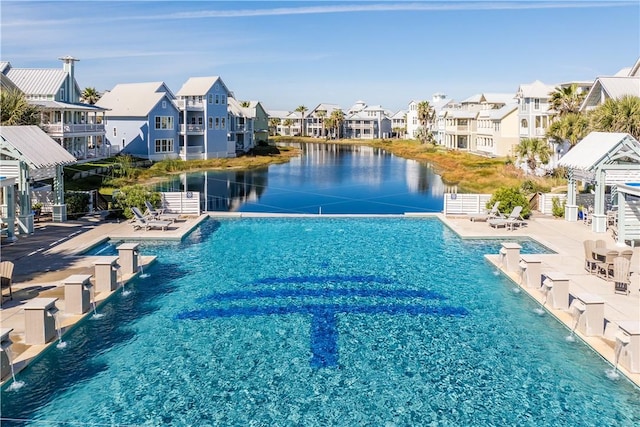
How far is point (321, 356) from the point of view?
1199 centimetres

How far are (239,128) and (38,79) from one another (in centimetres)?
3293

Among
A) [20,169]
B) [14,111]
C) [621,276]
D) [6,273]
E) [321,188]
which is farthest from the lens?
[321,188]

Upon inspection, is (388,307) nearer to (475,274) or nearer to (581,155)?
(475,274)

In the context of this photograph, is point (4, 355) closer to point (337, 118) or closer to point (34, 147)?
point (34, 147)

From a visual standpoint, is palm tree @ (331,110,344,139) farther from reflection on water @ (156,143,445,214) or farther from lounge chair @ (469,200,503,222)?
lounge chair @ (469,200,503,222)

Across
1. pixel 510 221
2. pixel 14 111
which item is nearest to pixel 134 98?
pixel 14 111

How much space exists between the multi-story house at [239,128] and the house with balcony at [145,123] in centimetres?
1068

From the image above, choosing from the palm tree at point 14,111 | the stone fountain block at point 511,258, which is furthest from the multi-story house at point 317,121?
the stone fountain block at point 511,258

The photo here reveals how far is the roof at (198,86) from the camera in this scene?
220 ft

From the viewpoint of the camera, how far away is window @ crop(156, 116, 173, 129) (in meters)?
62.3

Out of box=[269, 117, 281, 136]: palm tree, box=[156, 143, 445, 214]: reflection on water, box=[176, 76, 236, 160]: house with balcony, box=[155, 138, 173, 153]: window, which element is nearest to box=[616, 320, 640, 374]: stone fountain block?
box=[156, 143, 445, 214]: reflection on water

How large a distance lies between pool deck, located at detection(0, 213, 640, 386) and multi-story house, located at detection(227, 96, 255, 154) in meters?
50.1

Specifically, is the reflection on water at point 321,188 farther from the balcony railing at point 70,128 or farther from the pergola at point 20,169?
the pergola at point 20,169

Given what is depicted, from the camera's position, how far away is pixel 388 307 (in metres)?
15.1
